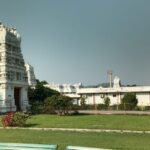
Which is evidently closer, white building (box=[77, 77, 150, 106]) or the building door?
the building door

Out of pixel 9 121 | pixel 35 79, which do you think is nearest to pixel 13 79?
pixel 9 121

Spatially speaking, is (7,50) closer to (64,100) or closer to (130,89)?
(64,100)

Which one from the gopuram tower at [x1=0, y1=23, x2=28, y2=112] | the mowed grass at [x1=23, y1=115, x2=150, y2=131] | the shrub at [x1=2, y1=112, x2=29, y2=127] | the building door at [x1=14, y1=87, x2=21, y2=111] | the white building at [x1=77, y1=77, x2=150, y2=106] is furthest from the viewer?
the white building at [x1=77, y1=77, x2=150, y2=106]

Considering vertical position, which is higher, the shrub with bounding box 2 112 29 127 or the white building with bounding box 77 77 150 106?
the white building with bounding box 77 77 150 106

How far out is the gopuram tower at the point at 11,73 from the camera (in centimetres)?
4578

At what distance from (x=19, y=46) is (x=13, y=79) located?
4.71 m

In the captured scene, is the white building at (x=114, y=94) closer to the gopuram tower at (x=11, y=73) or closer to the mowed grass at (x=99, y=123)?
the gopuram tower at (x=11, y=73)

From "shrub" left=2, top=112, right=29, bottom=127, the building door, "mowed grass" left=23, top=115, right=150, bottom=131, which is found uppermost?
the building door

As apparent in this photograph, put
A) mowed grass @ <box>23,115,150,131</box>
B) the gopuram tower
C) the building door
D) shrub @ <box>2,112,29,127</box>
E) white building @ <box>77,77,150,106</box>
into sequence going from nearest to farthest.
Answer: mowed grass @ <box>23,115,150,131</box> → shrub @ <box>2,112,29,127</box> → the gopuram tower → the building door → white building @ <box>77,77,150,106</box>

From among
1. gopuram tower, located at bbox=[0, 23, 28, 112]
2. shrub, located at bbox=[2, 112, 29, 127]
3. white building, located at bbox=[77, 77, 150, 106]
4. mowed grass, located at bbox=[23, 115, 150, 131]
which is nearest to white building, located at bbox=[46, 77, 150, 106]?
white building, located at bbox=[77, 77, 150, 106]

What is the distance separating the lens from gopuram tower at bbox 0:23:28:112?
45.8 m

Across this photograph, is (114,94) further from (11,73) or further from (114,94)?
(11,73)

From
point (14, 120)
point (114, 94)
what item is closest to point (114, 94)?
point (114, 94)

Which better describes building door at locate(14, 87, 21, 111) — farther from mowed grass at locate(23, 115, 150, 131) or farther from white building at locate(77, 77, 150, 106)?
white building at locate(77, 77, 150, 106)
